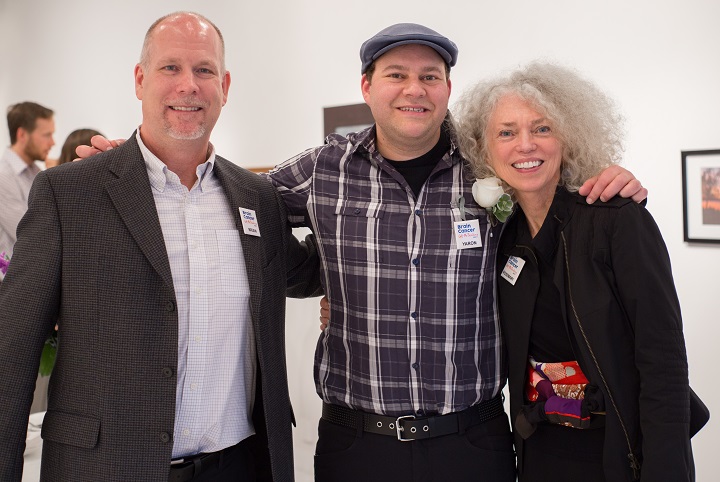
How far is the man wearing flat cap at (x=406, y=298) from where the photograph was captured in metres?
2.23

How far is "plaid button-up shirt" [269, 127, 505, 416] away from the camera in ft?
7.38

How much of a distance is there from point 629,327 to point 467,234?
59 centimetres

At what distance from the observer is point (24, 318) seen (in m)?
1.76

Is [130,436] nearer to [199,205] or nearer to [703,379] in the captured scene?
[199,205]

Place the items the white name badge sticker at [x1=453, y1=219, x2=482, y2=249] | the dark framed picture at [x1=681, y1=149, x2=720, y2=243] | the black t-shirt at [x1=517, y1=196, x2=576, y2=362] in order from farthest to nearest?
the dark framed picture at [x1=681, y1=149, x2=720, y2=243] < the white name badge sticker at [x1=453, y1=219, x2=482, y2=249] < the black t-shirt at [x1=517, y1=196, x2=576, y2=362]

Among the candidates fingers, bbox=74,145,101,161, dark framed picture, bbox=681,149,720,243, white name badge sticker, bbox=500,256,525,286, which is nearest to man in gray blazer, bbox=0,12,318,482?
fingers, bbox=74,145,101,161

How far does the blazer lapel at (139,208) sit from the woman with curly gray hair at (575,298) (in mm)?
1113

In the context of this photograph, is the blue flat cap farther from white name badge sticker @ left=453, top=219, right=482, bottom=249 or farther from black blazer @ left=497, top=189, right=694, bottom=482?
black blazer @ left=497, top=189, right=694, bottom=482

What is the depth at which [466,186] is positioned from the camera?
2.37 m

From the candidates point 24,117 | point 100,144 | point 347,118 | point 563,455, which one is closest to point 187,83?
point 100,144

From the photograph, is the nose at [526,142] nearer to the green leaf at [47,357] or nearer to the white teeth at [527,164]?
the white teeth at [527,164]

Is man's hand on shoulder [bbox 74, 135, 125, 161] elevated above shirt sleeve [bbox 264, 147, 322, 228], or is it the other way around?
man's hand on shoulder [bbox 74, 135, 125, 161]

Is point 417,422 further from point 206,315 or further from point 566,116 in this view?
point 566,116

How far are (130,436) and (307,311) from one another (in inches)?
152
